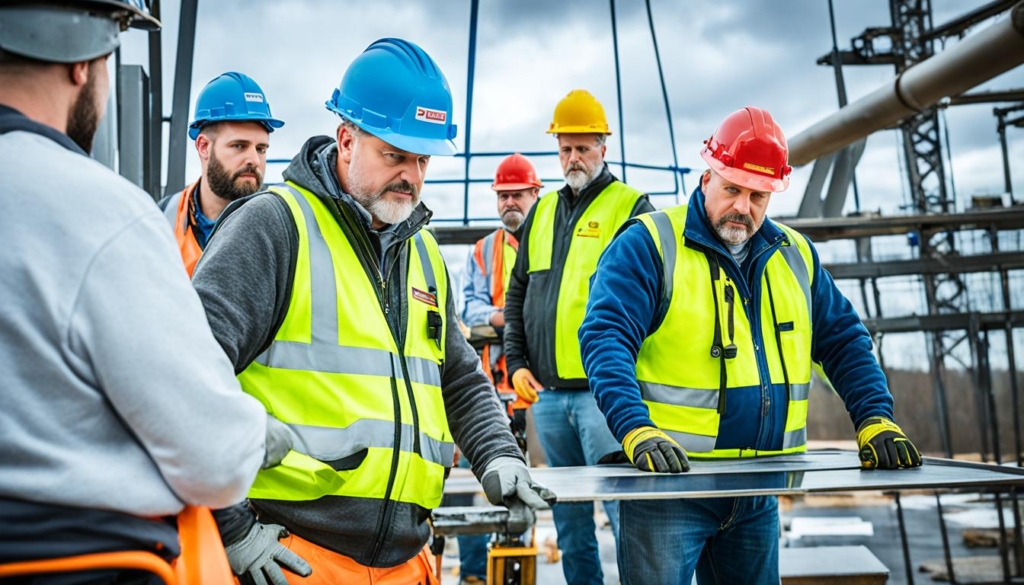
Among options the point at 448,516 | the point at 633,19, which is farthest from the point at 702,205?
the point at 633,19

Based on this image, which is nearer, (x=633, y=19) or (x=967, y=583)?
(x=967, y=583)

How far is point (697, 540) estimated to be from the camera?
271 centimetres

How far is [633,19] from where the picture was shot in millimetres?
9469

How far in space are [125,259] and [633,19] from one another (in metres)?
8.91

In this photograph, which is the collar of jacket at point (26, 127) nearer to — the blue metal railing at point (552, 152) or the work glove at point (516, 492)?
the work glove at point (516, 492)

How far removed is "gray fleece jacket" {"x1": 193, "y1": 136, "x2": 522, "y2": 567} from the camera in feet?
5.91

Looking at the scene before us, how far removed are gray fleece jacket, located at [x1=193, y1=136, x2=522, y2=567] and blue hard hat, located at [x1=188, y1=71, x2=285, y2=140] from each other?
1.74 meters

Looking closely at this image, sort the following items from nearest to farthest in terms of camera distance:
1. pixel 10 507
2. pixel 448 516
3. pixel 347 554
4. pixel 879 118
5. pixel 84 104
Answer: pixel 10 507, pixel 84 104, pixel 347 554, pixel 448 516, pixel 879 118

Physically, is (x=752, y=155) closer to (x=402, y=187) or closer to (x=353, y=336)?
(x=402, y=187)

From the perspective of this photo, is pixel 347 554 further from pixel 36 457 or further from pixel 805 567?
pixel 805 567

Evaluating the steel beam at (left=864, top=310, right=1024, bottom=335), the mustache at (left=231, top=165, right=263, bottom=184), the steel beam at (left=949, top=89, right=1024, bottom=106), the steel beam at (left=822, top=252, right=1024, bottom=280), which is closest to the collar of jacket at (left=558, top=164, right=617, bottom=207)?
the mustache at (left=231, top=165, right=263, bottom=184)

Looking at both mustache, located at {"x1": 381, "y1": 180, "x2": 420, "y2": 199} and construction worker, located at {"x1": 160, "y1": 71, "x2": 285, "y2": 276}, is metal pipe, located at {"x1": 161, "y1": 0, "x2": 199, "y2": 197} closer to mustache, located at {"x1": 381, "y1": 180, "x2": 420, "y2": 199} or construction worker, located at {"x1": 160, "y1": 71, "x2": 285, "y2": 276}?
construction worker, located at {"x1": 160, "y1": 71, "x2": 285, "y2": 276}

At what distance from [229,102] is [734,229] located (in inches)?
88.1

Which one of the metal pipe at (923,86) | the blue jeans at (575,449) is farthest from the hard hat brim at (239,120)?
the metal pipe at (923,86)
